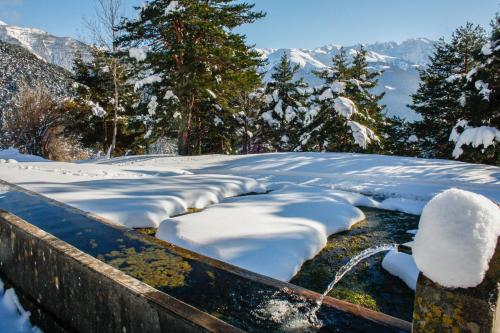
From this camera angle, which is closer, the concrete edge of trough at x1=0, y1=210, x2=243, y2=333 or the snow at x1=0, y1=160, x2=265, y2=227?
the concrete edge of trough at x1=0, y1=210, x2=243, y2=333

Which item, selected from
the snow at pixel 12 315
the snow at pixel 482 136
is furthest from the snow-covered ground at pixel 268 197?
the snow at pixel 482 136

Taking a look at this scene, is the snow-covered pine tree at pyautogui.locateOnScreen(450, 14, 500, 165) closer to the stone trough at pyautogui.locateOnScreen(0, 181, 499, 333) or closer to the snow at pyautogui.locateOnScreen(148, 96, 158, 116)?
the stone trough at pyautogui.locateOnScreen(0, 181, 499, 333)

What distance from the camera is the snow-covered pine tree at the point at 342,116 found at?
55.2 feet

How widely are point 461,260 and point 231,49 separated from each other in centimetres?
1500

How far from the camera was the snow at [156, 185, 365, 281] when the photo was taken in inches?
150

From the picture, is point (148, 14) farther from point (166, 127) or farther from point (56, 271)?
point (56, 271)

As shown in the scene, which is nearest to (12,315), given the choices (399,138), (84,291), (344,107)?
(84,291)

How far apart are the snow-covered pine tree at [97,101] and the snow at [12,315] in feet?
69.3

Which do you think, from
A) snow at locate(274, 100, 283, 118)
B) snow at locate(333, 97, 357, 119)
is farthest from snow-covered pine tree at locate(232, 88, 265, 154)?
snow at locate(333, 97, 357, 119)

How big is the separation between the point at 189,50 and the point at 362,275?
1216 centimetres

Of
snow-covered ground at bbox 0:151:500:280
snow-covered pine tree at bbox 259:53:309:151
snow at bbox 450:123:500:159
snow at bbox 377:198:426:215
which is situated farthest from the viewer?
snow-covered pine tree at bbox 259:53:309:151

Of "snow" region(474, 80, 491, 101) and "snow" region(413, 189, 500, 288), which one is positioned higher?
"snow" region(474, 80, 491, 101)

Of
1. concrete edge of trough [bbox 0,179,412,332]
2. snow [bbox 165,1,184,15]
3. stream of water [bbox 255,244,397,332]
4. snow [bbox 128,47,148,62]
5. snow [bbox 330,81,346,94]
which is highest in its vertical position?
snow [bbox 165,1,184,15]

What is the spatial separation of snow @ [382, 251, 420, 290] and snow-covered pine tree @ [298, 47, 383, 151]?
12945 millimetres
